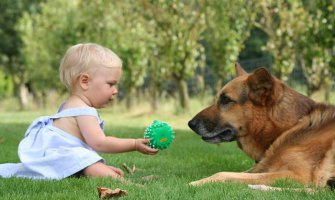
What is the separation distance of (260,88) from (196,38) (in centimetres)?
1408

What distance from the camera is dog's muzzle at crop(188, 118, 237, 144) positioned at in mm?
5492

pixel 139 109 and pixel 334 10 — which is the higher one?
pixel 334 10

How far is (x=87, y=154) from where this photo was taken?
5250 millimetres

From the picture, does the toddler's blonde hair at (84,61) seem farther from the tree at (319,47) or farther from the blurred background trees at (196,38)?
the blurred background trees at (196,38)

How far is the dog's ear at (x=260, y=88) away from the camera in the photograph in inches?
207

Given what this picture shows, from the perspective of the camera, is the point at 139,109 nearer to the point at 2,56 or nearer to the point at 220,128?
the point at 220,128

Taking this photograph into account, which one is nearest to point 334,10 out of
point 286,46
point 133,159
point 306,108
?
point 286,46

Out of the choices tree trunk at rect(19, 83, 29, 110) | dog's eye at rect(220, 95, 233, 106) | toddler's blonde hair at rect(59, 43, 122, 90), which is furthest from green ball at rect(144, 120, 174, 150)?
tree trunk at rect(19, 83, 29, 110)

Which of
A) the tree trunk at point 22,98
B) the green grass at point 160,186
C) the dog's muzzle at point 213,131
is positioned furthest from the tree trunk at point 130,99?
the dog's muzzle at point 213,131

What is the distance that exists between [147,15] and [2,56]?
993 inches

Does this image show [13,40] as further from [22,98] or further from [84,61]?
[84,61]

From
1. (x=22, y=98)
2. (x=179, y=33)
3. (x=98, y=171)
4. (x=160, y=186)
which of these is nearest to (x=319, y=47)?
(x=179, y=33)

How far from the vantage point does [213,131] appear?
5.55m

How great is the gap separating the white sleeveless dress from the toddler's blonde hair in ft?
1.06
